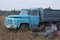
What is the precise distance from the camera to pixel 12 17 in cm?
1720

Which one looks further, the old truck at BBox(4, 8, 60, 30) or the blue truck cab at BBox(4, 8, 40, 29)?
the old truck at BBox(4, 8, 60, 30)

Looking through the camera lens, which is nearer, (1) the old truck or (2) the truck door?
(1) the old truck

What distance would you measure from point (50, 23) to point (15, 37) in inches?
292

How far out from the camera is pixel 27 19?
17.0 meters

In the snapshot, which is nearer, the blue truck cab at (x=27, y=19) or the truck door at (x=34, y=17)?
the blue truck cab at (x=27, y=19)

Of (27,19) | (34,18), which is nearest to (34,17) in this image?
(34,18)

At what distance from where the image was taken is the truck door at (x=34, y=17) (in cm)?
1716

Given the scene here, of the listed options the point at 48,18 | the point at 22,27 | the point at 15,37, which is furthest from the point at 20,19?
the point at 15,37

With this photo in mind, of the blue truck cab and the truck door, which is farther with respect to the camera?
the truck door

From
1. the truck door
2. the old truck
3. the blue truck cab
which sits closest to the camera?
the blue truck cab

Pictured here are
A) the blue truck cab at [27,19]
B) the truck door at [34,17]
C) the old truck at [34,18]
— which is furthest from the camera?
the truck door at [34,17]

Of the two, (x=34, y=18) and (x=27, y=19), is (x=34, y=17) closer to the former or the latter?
(x=34, y=18)

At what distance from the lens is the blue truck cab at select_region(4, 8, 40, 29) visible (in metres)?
16.8

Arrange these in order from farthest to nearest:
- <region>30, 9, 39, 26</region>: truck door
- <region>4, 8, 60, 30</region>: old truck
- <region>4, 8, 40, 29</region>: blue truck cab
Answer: <region>30, 9, 39, 26</region>: truck door, <region>4, 8, 60, 30</region>: old truck, <region>4, 8, 40, 29</region>: blue truck cab
